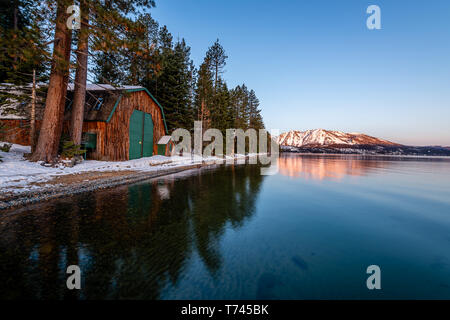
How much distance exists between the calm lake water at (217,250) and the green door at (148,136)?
1618cm

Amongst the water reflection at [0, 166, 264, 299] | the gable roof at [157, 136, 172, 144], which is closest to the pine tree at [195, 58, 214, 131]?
the gable roof at [157, 136, 172, 144]

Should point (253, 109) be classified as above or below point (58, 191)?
above

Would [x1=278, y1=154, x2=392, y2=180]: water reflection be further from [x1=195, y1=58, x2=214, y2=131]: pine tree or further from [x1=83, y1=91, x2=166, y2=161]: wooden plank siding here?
[x1=195, y1=58, x2=214, y2=131]: pine tree

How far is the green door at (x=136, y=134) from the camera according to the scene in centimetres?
1978

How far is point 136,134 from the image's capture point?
20.5 m

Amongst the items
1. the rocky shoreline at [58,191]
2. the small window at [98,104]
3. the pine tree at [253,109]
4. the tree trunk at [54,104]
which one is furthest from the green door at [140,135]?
the pine tree at [253,109]

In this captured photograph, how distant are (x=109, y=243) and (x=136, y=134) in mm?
18463

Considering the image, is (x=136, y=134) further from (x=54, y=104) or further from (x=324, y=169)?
(x=324, y=169)

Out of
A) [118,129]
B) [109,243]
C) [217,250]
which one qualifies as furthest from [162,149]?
[217,250]
